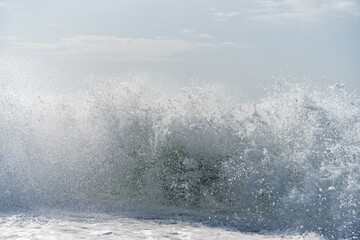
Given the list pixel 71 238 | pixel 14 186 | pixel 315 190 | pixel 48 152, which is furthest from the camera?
pixel 48 152

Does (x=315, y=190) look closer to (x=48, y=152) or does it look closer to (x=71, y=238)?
(x=71, y=238)

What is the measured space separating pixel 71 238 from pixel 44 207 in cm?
139

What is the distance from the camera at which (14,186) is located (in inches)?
230

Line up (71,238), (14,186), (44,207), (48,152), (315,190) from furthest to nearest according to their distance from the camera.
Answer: (48,152) → (14,186) → (44,207) → (315,190) → (71,238)

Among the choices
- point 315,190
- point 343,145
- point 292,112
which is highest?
point 292,112

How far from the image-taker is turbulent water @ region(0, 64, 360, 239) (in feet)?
16.3

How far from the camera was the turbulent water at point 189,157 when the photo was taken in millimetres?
4980

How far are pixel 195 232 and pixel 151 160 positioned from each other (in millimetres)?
1810

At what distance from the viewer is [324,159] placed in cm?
526

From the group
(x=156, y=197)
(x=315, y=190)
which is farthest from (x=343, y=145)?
(x=156, y=197)

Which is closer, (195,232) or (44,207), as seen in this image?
(195,232)

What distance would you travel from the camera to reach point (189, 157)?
613 cm

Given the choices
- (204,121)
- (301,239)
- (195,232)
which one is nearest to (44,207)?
(195,232)

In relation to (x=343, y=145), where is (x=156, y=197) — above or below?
below
